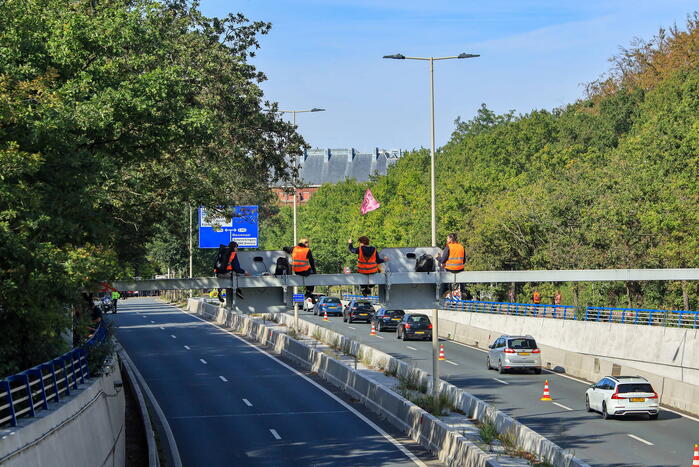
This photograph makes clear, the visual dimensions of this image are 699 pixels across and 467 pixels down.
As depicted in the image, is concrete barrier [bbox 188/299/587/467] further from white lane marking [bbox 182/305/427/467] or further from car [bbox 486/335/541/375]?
car [bbox 486/335/541/375]

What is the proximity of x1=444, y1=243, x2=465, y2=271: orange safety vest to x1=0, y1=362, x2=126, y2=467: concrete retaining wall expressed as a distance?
902cm

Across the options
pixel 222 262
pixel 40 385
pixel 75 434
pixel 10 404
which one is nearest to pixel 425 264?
pixel 222 262

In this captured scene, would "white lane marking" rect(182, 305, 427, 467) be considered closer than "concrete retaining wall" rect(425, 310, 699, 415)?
Yes

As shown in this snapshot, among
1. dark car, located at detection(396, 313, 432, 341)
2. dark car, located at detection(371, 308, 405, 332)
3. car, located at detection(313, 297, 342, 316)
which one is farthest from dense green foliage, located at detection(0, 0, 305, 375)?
car, located at detection(313, 297, 342, 316)

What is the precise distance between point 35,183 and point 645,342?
3047cm

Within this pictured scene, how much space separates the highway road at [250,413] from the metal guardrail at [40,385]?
4377 millimetres

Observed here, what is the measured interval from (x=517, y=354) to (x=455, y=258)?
58.4 feet

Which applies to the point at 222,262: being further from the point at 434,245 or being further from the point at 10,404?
the point at 10,404

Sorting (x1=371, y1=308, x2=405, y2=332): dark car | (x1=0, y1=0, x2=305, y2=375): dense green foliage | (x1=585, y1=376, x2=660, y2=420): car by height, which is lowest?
(x1=585, y1=376, x2=660, y2=420): car

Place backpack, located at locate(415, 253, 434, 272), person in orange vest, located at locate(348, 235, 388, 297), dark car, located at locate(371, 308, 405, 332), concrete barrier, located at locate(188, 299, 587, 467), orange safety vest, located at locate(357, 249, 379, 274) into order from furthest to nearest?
dark car, located at locate(371, 308, 405, 332), backpack, located at locate(415, 253, 434, 272), orange safety vest, located at locate(357, 249, 379, 274), person in orange vest, located at locate(348, 235, 388, 297), concrete barrier, located at locate(188, 299, 587, 467)

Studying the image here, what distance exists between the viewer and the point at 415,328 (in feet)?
184

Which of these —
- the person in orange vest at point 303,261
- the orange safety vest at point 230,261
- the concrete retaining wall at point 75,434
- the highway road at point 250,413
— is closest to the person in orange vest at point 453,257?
the person in orange vest at point 303,261

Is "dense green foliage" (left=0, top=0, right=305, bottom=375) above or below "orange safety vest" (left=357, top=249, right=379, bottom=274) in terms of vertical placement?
above

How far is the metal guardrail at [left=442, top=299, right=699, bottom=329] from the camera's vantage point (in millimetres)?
44688
